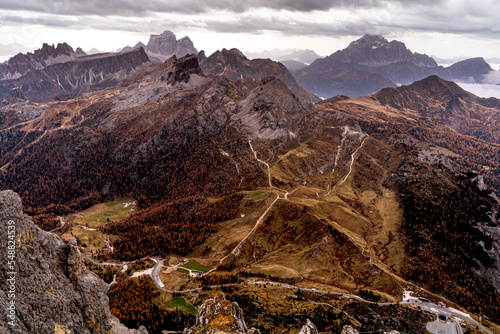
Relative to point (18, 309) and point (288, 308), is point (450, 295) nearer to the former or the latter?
point (288, 308)

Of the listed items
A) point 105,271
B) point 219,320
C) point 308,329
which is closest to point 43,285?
point 219,320

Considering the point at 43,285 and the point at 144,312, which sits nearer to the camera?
the point at 43,285

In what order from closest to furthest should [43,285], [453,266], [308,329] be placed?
[43,285] < [308,329] < [453,266]

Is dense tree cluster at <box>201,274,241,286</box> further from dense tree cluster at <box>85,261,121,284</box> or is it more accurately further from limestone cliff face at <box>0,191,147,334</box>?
limestone cliff face at <box>0,191,147,334</box>

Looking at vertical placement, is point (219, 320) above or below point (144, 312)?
above

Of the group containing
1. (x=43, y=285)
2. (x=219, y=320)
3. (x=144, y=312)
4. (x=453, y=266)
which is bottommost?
(x=144, y=312)

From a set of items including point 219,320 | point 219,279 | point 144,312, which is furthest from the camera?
point 219,279

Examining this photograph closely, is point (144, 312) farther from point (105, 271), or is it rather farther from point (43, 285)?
point (43, 285)
